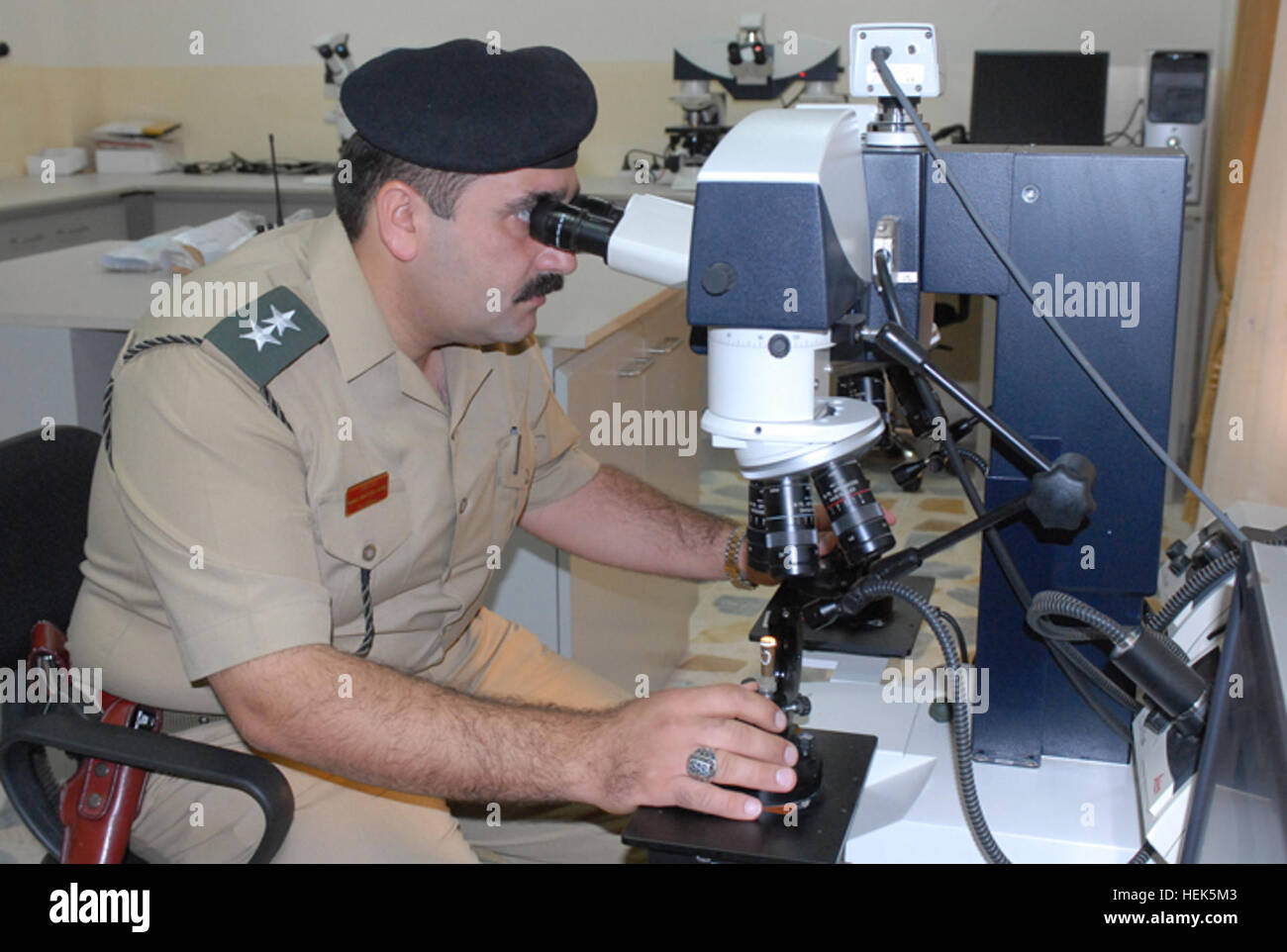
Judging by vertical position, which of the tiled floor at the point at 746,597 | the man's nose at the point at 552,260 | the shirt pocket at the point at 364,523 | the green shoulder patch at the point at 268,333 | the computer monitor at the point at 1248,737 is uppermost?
the man's nose at the point at 552,260

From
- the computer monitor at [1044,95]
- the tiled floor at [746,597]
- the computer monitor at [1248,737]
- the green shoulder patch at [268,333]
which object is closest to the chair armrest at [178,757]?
the green shoulder patch at [268,333]

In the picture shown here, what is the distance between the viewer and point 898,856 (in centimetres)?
97

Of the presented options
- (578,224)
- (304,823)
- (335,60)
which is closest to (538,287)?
(578,224)

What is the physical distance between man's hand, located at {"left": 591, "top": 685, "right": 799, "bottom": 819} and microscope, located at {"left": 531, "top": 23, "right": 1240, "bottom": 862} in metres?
0.02

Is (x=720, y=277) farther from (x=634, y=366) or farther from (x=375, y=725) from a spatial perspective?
(x=634, y=366)

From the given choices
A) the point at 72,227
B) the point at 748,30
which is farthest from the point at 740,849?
the point at 72,227

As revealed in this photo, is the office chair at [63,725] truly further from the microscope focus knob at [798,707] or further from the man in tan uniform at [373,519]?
the microscope focus knob at [798,707]

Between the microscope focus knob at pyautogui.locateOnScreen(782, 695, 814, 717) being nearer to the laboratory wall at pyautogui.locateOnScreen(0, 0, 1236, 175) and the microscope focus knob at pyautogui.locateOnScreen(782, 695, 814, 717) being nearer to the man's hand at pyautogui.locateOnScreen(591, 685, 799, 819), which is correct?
the man's hand at pyautogui.locateOnScreen(591, 685, 799, 819)

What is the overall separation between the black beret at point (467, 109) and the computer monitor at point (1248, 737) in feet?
2.11

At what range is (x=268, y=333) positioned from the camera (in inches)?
44.8

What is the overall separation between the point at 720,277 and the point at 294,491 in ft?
1.64

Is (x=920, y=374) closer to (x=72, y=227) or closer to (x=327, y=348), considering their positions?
(x=327, y=348)

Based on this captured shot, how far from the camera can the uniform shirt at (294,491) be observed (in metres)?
1.05

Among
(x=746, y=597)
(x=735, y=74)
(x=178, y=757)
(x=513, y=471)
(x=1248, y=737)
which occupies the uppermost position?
(x=735, y=74)
